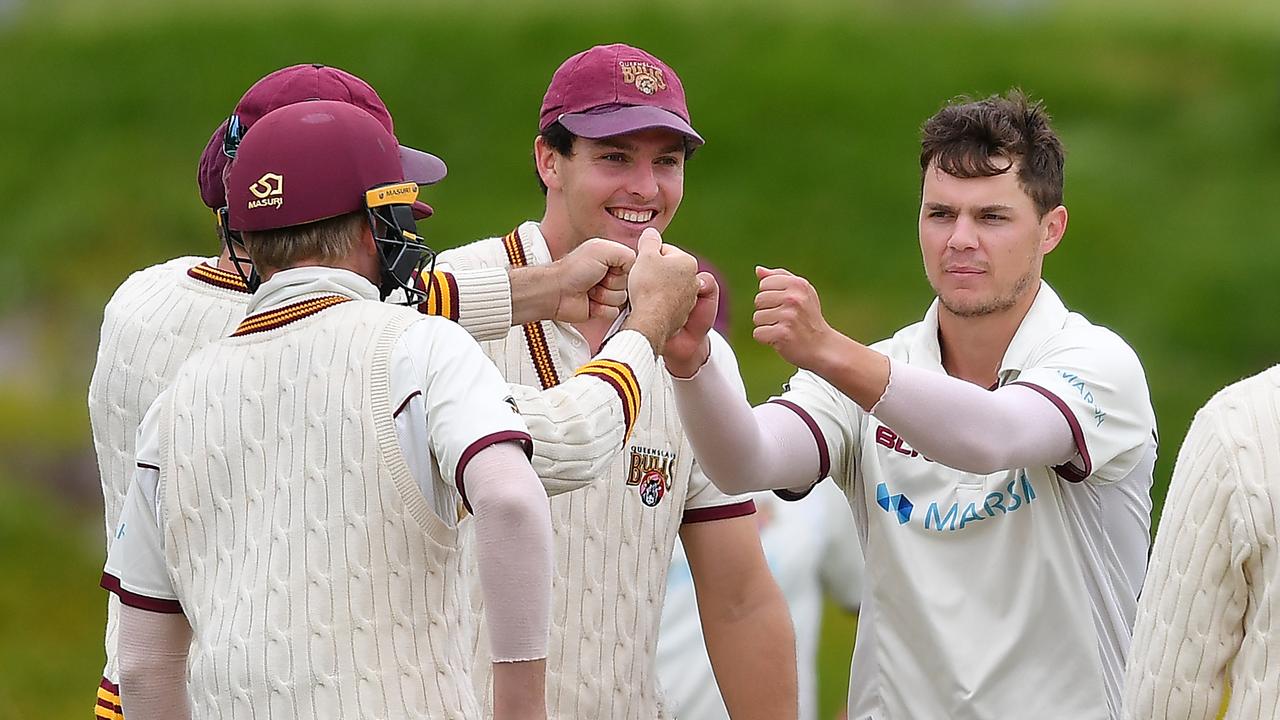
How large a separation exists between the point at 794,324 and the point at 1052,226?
2.68 ft

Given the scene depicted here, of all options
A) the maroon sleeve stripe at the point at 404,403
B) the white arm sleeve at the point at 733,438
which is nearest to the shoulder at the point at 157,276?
the white arm sleeve at the point at 733,438

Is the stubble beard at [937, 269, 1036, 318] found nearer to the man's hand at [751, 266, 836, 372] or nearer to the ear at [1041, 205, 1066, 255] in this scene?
the ear at [1041, 205, 1066, 255]

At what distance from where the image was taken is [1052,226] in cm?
427

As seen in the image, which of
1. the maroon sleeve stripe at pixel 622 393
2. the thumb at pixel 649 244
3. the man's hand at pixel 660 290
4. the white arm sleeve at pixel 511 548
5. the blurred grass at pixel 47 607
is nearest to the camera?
the white arm sleeve at pixel 511 548

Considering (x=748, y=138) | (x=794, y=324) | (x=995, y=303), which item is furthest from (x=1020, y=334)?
(x=748, y=138)

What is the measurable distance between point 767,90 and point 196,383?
11.4m

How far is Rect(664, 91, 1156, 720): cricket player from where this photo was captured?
379 cm

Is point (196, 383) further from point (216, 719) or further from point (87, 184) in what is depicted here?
point (87, 184)

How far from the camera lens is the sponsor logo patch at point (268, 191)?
11.0 ft

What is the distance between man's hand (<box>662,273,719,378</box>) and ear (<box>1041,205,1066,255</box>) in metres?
0.75

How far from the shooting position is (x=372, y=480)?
3.22 metres

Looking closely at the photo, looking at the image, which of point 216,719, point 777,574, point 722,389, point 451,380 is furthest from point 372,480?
point 777,574

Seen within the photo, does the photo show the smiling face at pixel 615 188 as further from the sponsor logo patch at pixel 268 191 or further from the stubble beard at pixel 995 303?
the sponsor logo patch at pixel 268 191

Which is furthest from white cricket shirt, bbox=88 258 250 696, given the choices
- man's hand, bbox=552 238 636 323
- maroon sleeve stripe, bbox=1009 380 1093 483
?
maroon sleeve stripe, bbox=1009 380 1093 483
